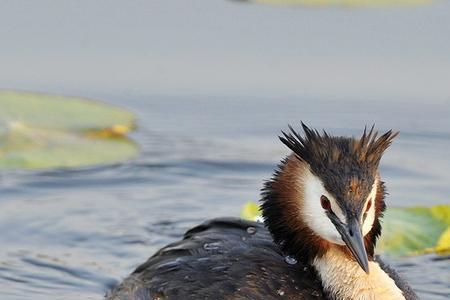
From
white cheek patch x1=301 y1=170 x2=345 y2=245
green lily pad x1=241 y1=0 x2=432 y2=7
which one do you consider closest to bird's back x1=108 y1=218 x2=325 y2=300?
white cheek patch x1=301 y1=170 x2=345 y2=245

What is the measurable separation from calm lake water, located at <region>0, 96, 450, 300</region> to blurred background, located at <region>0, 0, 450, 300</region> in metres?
0.02

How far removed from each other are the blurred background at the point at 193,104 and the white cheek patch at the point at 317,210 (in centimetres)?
196

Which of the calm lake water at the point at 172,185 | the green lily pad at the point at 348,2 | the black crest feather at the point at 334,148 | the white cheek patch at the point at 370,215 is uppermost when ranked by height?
the green lily pad at the point at 348,2

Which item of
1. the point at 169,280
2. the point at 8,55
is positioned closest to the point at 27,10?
the point at 8,55

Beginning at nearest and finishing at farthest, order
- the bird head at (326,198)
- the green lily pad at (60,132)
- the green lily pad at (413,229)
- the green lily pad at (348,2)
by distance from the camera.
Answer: the bird head at (326,198) → the green lily pad at (413,229) → the green lily pad at (60,132) → the green lily pad at (348,2)

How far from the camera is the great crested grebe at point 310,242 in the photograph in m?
7.47

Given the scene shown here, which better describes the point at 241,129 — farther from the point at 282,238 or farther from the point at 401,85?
the point at 282,238

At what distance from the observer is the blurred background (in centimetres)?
1006

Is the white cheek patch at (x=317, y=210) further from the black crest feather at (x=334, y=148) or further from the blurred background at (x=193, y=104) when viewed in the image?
the blurred background at (x=193, y=104)

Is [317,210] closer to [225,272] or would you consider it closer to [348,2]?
[225,272]

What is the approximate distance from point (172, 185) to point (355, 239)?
415cm

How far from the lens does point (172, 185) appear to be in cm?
1124

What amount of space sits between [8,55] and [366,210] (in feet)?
21.8

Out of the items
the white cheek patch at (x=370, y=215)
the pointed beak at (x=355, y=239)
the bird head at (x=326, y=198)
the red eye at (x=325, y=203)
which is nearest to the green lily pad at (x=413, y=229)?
the bird head at (x=326, y=198)
